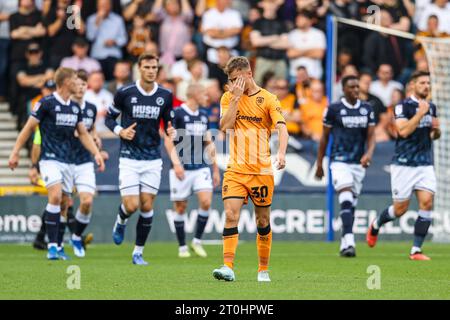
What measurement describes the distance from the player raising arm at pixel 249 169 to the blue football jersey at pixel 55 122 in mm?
4334

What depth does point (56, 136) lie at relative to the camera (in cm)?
1540

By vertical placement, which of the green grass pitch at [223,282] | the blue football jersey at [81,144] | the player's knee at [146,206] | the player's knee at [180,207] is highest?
the blue football jersey at [81,144]

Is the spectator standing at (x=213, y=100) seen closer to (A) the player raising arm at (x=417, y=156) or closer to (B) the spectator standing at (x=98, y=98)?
(B) the spectator standing at (x=98, y=98)

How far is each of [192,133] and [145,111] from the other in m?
2.72

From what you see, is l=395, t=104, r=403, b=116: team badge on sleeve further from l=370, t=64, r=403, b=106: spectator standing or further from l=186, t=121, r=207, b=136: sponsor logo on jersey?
l=370, t=64, r=403, b=106: spectator standing

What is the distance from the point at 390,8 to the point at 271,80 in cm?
345

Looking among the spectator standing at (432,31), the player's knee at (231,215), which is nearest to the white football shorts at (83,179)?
the player's knee at (231,215)

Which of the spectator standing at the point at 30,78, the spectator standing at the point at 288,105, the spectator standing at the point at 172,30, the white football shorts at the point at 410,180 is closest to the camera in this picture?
the white football shorts at the point at 410,180

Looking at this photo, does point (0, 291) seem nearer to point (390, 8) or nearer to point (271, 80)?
point (271, 80)

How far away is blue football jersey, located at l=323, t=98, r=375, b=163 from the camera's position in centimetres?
1688

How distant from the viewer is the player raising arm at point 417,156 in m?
15.8

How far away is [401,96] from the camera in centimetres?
2267

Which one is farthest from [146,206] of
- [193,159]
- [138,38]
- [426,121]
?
[138,38]

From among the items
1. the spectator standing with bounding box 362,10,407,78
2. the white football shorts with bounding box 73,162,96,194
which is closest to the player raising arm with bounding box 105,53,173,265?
the white football shorts with bounding box 73,162,96,194
